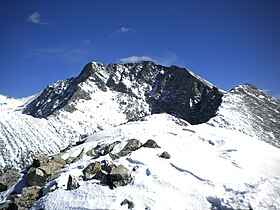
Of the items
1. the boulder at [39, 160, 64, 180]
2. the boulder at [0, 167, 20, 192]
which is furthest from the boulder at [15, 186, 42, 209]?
the boulder at [0, 167, 20, 192]

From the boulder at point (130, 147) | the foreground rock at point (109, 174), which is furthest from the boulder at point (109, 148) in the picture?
the foreground rock at point (109, 174)

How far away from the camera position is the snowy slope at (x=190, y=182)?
45.3 feet

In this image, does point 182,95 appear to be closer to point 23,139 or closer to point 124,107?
point 124,107

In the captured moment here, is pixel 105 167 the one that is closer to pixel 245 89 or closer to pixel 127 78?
pixel 245 89

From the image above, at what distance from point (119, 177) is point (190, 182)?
402 centimetres

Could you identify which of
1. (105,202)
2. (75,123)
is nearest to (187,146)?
(105,202)

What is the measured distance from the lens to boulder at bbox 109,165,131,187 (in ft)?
51.4

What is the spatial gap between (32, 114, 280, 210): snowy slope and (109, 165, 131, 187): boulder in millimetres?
464

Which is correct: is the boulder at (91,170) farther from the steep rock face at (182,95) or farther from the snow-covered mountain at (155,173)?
the steep rock face at (182,95)

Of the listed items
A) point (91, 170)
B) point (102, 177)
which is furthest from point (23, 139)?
point (102, 177)

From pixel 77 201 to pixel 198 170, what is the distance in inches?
282

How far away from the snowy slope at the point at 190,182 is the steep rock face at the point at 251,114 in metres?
35.5

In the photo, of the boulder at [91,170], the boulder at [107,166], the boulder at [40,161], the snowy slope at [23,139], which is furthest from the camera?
the snowy slope at [23,139]

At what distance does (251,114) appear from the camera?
68.0 m
